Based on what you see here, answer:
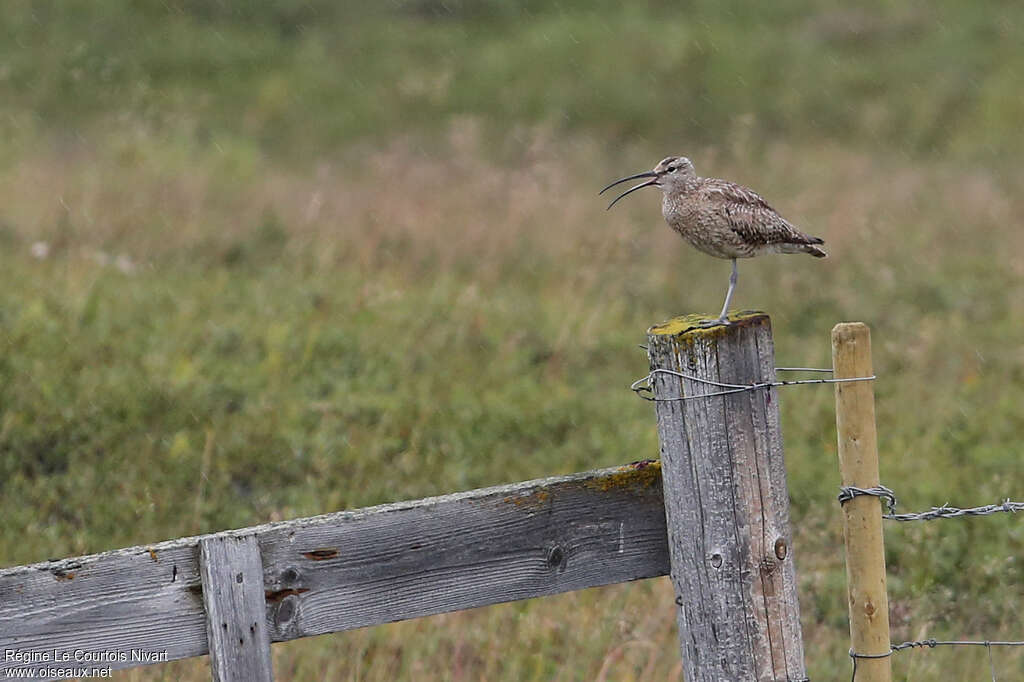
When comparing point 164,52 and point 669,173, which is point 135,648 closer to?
point 669,173

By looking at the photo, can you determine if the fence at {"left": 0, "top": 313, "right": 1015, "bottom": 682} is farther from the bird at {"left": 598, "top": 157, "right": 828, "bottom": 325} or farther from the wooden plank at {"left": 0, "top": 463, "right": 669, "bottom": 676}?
the bird at {"left": 598, "top": 157, "right": 828, "bottom": 325}

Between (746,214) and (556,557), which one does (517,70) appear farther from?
(556,557)

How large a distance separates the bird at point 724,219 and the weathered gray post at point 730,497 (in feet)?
2.65

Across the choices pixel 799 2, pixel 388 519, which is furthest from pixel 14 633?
pixel 799 2

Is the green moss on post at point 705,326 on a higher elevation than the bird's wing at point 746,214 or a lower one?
lower

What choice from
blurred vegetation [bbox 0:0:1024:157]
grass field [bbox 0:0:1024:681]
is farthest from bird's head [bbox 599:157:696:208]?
blurred vegetation [bbox 0:0:1024:157]

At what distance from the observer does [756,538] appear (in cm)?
281

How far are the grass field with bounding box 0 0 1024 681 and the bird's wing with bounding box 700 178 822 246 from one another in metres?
1.66

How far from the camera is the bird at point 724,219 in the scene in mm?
3615

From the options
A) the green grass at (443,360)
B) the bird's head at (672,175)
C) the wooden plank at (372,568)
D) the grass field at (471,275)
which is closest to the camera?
the wooden plank at (372,568)

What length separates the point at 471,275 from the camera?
9969mm

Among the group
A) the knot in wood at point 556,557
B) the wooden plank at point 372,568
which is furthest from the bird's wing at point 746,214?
the knot in wood at point 556,557

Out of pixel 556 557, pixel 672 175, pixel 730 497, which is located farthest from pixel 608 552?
pixel 672 175

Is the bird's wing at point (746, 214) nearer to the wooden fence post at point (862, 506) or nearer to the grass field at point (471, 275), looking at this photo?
the wooden fence post at point (862, 506)
